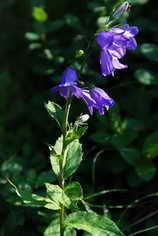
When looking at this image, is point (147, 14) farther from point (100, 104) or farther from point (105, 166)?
point (100, 104)

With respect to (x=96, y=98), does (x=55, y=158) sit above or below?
below

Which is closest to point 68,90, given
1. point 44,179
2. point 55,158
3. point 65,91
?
point 65,91

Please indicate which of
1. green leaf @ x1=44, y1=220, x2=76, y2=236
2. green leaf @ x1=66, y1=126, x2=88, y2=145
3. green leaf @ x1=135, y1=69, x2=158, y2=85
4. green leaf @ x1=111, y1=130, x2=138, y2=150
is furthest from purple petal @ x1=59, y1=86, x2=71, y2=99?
green leaf @ x1=135, y1=69, x2=158, y2=85

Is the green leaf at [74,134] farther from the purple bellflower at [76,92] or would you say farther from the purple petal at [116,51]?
the purple petal at [116,51]

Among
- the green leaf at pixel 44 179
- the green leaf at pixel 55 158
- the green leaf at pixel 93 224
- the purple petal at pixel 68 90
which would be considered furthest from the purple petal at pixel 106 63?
the green leaf at pixel 44 179

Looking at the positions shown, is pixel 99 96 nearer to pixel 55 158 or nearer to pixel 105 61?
pixel 105 61

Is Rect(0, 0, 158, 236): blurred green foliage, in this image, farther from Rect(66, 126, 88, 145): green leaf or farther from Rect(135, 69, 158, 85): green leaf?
Rect(66, 126, 88, 145): green leaf

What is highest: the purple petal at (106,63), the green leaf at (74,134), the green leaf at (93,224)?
the purple petal at (106,63)

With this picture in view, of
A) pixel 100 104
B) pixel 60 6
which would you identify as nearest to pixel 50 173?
pixel 100 104
